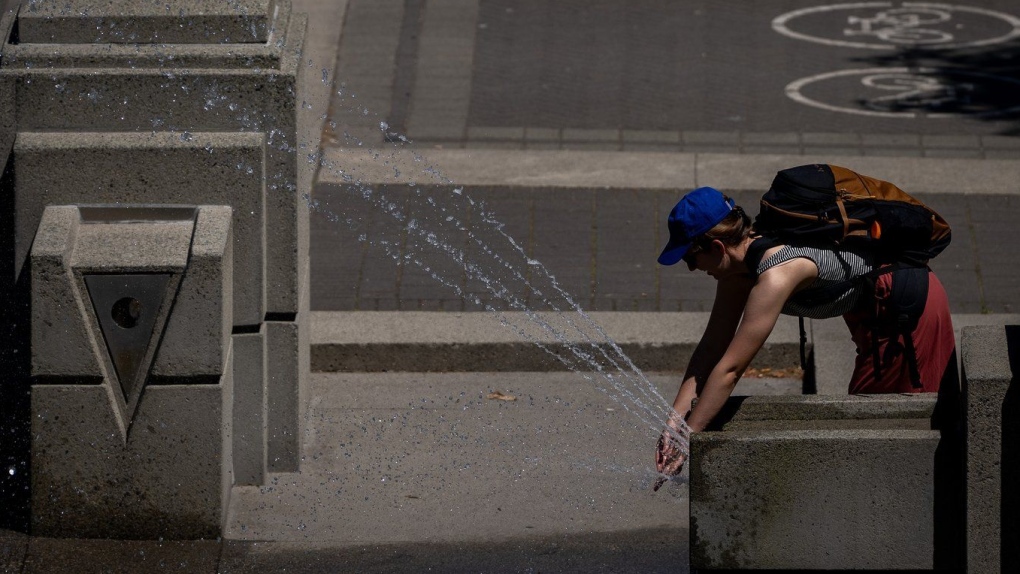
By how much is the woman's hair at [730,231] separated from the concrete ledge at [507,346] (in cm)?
255

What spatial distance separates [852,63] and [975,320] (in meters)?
4.95

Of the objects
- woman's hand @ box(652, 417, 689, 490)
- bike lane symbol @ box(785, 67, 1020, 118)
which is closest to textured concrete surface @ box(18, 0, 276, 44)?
woman's hand @ box(652, 417, 689, 490)

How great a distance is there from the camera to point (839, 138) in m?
10.0

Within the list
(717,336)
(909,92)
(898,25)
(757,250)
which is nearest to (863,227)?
(757,250)

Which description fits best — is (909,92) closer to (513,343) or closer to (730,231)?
(513,343)

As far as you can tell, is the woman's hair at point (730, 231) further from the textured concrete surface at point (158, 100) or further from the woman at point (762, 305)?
the textured concrete surface at point (158, 100)

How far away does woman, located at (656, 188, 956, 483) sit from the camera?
14.5 ft

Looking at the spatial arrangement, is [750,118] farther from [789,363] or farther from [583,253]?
[789,363]

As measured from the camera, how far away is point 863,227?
14.9 ft

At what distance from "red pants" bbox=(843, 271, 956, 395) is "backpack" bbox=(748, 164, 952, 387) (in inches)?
1.0

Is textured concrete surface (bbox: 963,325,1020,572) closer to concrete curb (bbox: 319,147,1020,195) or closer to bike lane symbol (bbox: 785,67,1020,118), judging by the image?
concrete curb (bbox: 319,147,1020,195)

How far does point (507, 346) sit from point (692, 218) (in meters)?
2.72

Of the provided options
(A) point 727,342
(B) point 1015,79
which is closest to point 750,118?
(B) point 1015,79

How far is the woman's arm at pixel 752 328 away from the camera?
438 centimetres
